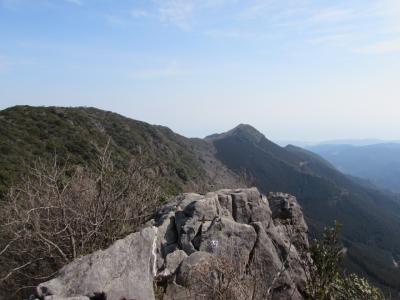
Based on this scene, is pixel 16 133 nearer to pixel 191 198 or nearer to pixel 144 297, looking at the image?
pixel 191 198

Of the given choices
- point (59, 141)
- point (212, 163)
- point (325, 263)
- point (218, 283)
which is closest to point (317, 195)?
point (212, 163)

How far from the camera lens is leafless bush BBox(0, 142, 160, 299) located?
11.2 m

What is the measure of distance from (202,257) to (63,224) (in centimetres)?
397

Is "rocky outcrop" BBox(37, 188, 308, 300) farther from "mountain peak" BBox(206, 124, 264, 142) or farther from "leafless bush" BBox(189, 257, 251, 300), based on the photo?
"mountain peak" BBox(206, 124, 264, 142)

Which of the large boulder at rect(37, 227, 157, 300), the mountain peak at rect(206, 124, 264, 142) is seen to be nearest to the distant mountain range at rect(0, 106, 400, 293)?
the mountain peak at rect(206, 124, 264, 142)

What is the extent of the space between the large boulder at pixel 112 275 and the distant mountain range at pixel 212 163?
659 centimetres

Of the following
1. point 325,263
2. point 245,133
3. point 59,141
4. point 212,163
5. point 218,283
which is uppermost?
point 59,141

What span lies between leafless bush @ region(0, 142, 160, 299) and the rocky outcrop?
1137mm

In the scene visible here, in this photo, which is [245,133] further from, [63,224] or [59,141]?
[63,224]

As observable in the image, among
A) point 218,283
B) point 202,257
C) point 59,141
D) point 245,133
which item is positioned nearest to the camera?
point 218,283

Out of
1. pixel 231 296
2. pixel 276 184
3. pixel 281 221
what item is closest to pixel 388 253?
pixel 276 184

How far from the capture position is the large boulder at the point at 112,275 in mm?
6629

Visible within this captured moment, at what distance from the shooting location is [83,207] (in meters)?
12.4

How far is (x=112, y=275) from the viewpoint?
23.2 ft
